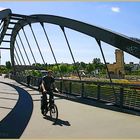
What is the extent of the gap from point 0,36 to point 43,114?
29741 millimetres

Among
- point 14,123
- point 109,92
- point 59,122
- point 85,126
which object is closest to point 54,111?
point 59,122

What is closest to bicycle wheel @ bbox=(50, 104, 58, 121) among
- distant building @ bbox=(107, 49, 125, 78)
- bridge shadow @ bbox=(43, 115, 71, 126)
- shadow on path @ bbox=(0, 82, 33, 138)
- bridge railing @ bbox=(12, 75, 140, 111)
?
bridge shadow @ bbox=(43, 115, 71, 126)

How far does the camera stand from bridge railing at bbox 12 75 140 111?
11498mm

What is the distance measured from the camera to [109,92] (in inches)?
524

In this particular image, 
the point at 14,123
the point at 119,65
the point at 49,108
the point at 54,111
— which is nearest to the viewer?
the point at 14,123

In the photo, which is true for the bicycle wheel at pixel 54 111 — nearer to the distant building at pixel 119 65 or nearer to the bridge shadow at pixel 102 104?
the bridge shadow at pixel 102 104

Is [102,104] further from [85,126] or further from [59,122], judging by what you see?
[85,126]

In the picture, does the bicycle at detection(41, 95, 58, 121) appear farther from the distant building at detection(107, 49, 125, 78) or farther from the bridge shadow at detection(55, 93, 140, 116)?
the distant building at detection(107, 49, 125, 78)

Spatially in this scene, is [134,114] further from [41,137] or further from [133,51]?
[41,137]

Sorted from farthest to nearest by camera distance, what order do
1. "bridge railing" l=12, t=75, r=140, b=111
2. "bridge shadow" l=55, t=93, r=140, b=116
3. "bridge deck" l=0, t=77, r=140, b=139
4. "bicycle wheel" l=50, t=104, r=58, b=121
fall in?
"bridge railing" l=12, t=75, r=140, b=111
"bridge shadow" l=55, t=93, r=140, b=116
"bicycle wheel" l=50, t=104, r=58, b=121
"bridge deck" l=0, t=77, r=140, b=139

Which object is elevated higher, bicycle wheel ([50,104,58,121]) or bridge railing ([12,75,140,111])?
bridge railing ([12,75,140,111])

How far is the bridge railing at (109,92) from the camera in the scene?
11.5 meters

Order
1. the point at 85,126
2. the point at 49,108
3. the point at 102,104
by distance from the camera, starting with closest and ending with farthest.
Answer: the point at 85,126 < the point at 49,108 < the point at 102,104

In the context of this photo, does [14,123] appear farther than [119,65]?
No
